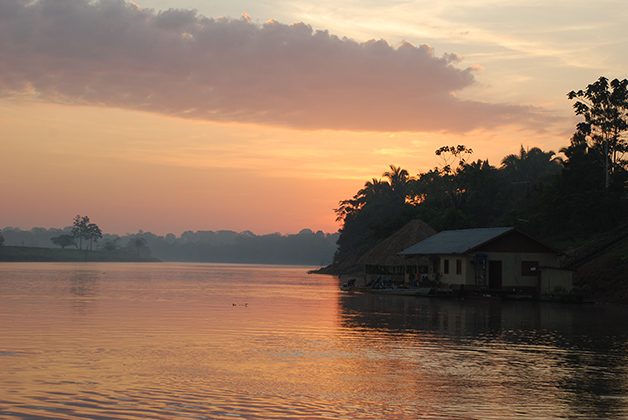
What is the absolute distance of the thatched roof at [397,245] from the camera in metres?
72.6

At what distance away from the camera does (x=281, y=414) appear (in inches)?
503

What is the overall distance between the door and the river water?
2066cm

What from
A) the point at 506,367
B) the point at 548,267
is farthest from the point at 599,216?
the point at 506,367

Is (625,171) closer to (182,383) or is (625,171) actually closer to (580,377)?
(580,377)

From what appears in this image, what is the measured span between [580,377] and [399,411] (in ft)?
21.9

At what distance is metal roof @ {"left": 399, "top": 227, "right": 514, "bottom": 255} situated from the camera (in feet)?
186

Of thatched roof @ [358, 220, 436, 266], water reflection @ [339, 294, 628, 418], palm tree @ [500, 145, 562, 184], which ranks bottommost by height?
water reflection @ [339, 294, 628, 418]

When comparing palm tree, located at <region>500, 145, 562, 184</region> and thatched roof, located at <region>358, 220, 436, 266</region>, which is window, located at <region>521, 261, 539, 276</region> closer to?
thatched roof, located at <region>358, 220, 436, 266</region>

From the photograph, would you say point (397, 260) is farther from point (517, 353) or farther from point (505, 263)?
point (517, 353)

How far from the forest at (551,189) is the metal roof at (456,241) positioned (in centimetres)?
1320

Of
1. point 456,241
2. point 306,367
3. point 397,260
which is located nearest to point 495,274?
point 456,241

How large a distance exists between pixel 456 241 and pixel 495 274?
20.0 ft

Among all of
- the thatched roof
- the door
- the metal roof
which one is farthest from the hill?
the thatched roof

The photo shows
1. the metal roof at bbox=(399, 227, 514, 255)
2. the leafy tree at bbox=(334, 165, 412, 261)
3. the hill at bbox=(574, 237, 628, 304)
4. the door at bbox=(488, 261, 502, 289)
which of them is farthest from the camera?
the leafy tree at bbox=(334, 165, 412, 261)
